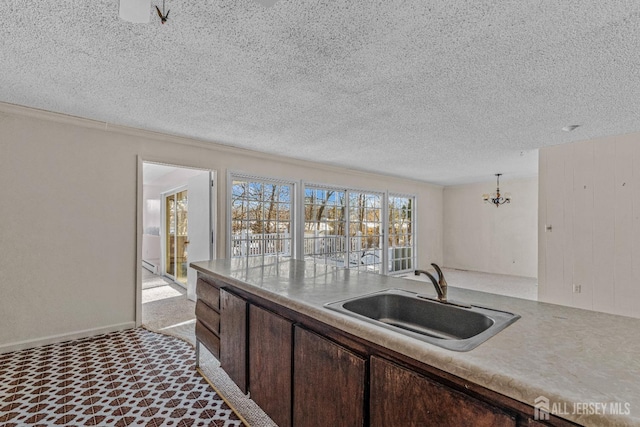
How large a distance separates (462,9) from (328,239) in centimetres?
461

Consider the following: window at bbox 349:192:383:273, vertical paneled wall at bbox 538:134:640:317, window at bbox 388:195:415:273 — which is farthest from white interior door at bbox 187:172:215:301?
vertical paneled wall at bbox 538:134:640:317

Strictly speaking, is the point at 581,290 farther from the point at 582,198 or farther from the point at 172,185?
the point at 172,185

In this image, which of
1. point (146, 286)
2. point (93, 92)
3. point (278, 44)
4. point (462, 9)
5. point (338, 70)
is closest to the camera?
point (462, 9)

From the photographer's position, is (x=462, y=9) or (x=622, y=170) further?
(x=622, y=170)

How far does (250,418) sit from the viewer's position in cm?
188

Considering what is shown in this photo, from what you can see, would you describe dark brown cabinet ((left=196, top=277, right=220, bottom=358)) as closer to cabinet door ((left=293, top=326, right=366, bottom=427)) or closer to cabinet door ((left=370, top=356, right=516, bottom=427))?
cabinet door ((left=293, top=326, right=366, bottom=427))

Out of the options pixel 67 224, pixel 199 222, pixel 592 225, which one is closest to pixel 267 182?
pixel 199 222

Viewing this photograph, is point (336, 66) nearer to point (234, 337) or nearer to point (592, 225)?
point (234, 337)

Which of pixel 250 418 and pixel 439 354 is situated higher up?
pixel 439 354

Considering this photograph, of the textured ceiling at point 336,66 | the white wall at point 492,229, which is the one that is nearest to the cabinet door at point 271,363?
the textured ceiling at point 336,66

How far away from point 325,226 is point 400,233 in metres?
2.45

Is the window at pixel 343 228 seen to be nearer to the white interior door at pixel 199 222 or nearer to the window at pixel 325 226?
the window at pixel 325 226

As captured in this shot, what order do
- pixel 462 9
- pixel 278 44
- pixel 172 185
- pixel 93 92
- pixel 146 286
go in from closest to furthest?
pixel 462 9
pixel 278 44
pixel 93 92
pixel 146 286
pixel 172 185

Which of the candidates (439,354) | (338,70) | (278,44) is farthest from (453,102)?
(439,354)
